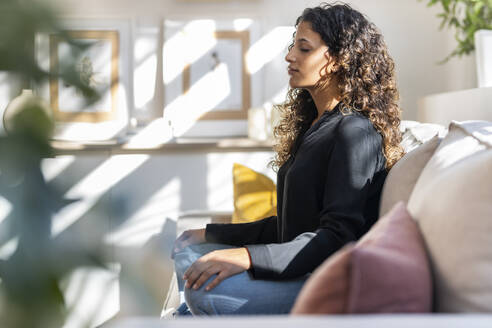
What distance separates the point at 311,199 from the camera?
4.17ft

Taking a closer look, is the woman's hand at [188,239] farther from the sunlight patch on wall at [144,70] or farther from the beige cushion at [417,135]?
the sunlight patch on wall at [144,70]

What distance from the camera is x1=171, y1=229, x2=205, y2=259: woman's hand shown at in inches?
56.1

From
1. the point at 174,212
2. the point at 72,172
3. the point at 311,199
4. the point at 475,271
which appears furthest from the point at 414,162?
the point at 174,212

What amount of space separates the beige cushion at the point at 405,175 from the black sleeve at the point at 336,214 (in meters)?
0.06

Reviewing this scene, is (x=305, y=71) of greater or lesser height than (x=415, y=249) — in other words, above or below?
above

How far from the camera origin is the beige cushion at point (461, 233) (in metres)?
0.66

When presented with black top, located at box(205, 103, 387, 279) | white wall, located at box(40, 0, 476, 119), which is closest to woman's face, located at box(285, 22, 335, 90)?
black top, located at box(205, 103, 387, 279)

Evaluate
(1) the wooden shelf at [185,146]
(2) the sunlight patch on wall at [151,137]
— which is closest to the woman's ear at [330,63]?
(1) the wooden shelf at [185,146]

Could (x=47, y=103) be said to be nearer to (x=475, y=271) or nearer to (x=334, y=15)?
(x=475, y=271)

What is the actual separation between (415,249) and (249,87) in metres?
2.08

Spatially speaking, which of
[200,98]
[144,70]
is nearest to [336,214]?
[200,98]

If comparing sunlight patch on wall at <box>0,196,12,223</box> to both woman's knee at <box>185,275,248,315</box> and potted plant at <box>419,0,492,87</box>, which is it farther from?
potted plant at <box>419,0,492,87</box>

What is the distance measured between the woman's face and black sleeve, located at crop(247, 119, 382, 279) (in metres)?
0.23

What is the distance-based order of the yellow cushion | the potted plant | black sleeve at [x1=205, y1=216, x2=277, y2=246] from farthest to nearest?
the yellow cushion < the potted plant < black sleeve at [x1=205, y1=216, x2=277, y2=246]
